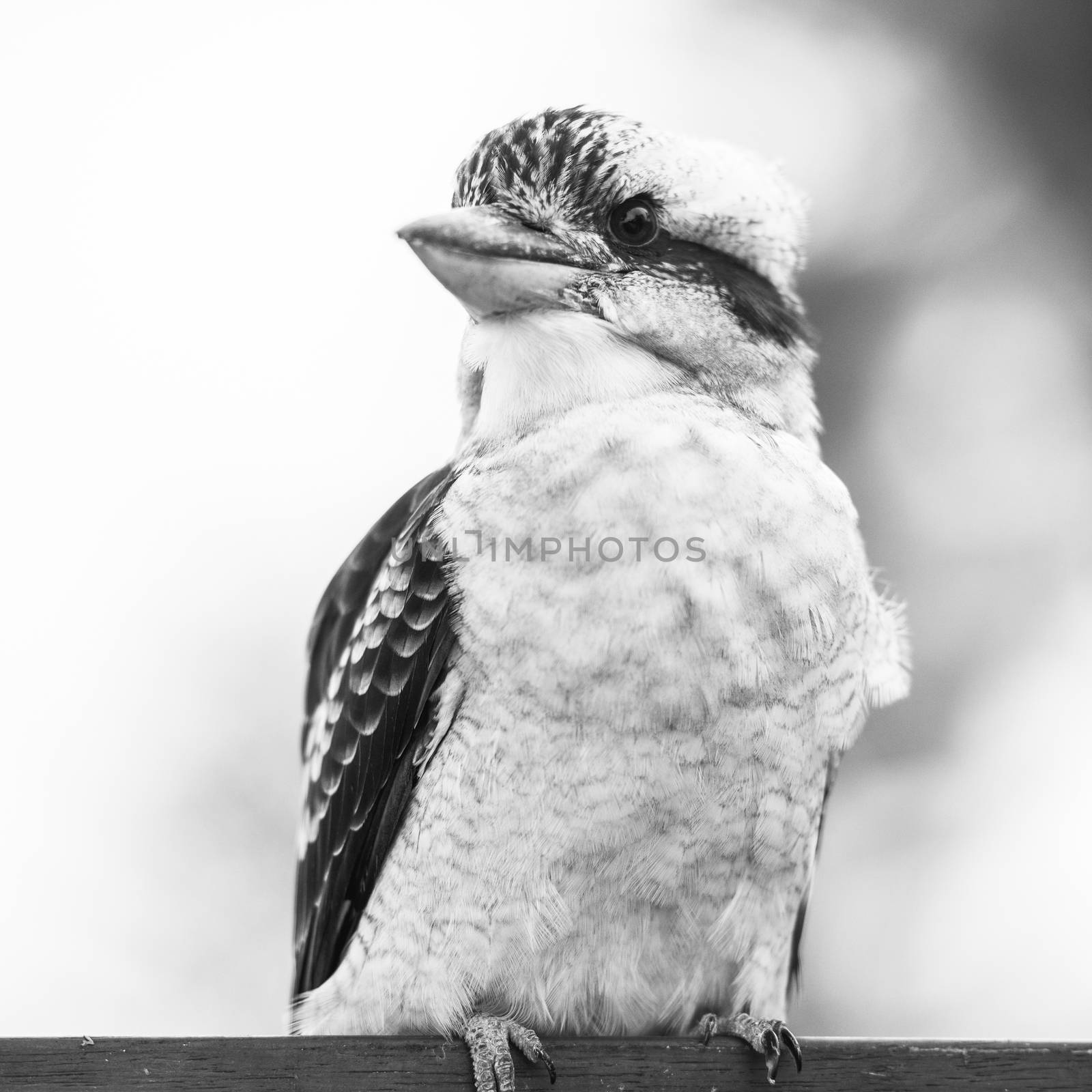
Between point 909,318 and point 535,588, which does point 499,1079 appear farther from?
point 909,318

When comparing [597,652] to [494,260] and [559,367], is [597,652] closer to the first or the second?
[559,367]

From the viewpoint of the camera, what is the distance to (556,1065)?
1869mm

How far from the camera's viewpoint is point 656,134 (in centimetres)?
234

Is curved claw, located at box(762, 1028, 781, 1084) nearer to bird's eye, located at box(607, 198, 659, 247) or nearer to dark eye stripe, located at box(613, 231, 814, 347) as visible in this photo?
dark eye stripe, located at box(613, 231, 814, 347)

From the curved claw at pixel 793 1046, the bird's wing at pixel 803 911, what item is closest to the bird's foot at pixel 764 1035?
the curved claw at pixel 793 1046

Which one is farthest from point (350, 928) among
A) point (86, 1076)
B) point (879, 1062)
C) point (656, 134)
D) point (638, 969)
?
point (656, 134)

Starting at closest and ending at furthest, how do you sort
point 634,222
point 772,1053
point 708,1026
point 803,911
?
point 772,1053
point 708,1026
point 634,222
point 803,911

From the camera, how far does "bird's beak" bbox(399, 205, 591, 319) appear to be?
212cm

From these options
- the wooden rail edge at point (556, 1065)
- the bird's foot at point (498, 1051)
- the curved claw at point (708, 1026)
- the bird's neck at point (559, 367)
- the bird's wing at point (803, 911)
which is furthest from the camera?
the bird's wing at point (803, 911)

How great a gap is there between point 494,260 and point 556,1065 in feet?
4.12

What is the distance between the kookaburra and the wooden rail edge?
59mm

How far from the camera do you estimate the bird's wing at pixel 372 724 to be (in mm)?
2188

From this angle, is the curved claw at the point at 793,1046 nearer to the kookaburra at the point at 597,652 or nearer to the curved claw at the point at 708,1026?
the kookaburra at the point at 597,652

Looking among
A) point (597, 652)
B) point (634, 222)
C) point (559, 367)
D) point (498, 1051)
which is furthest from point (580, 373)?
point (498, 1051)
